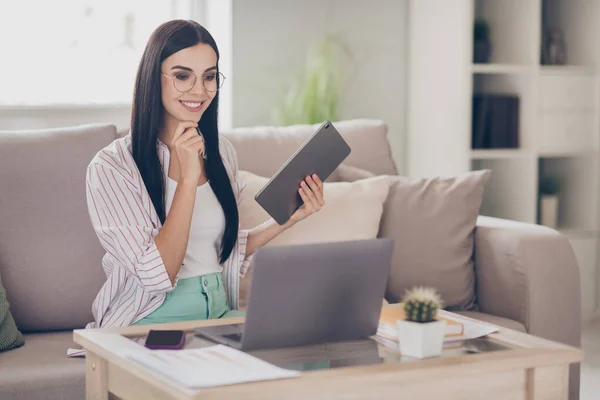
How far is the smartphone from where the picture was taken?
1543 mm

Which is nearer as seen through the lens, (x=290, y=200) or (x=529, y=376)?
(x=529, y=376)

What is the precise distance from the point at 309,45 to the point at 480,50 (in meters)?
0.70

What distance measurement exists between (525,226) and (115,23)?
178cm

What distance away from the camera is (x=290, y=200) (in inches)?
80.6

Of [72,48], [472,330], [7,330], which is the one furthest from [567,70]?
[7,330]

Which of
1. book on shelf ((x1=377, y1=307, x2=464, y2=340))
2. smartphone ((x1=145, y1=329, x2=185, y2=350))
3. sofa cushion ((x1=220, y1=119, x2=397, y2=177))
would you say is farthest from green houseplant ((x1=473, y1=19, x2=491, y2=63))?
smartphone ((x1=145, y1=329, x2=185, y2=350))

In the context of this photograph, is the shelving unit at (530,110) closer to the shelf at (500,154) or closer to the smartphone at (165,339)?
the shelf at (500,154)

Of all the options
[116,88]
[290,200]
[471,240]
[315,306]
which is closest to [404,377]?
[315,306]

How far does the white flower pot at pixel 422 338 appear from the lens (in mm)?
1517

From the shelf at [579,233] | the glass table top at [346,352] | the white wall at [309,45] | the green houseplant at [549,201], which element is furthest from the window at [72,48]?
the glass table top at [346,352]

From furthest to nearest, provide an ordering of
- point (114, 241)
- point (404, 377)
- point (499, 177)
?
point (499, 177), point (114, 241), point (404, 377)

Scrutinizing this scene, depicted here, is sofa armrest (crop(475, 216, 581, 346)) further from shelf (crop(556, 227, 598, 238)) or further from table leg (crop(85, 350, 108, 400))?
shelf (crop(556, 227, 598, 238))

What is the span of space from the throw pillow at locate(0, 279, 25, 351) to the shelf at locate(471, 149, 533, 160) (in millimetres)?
2160

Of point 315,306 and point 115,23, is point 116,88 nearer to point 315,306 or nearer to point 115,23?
point 115,23
